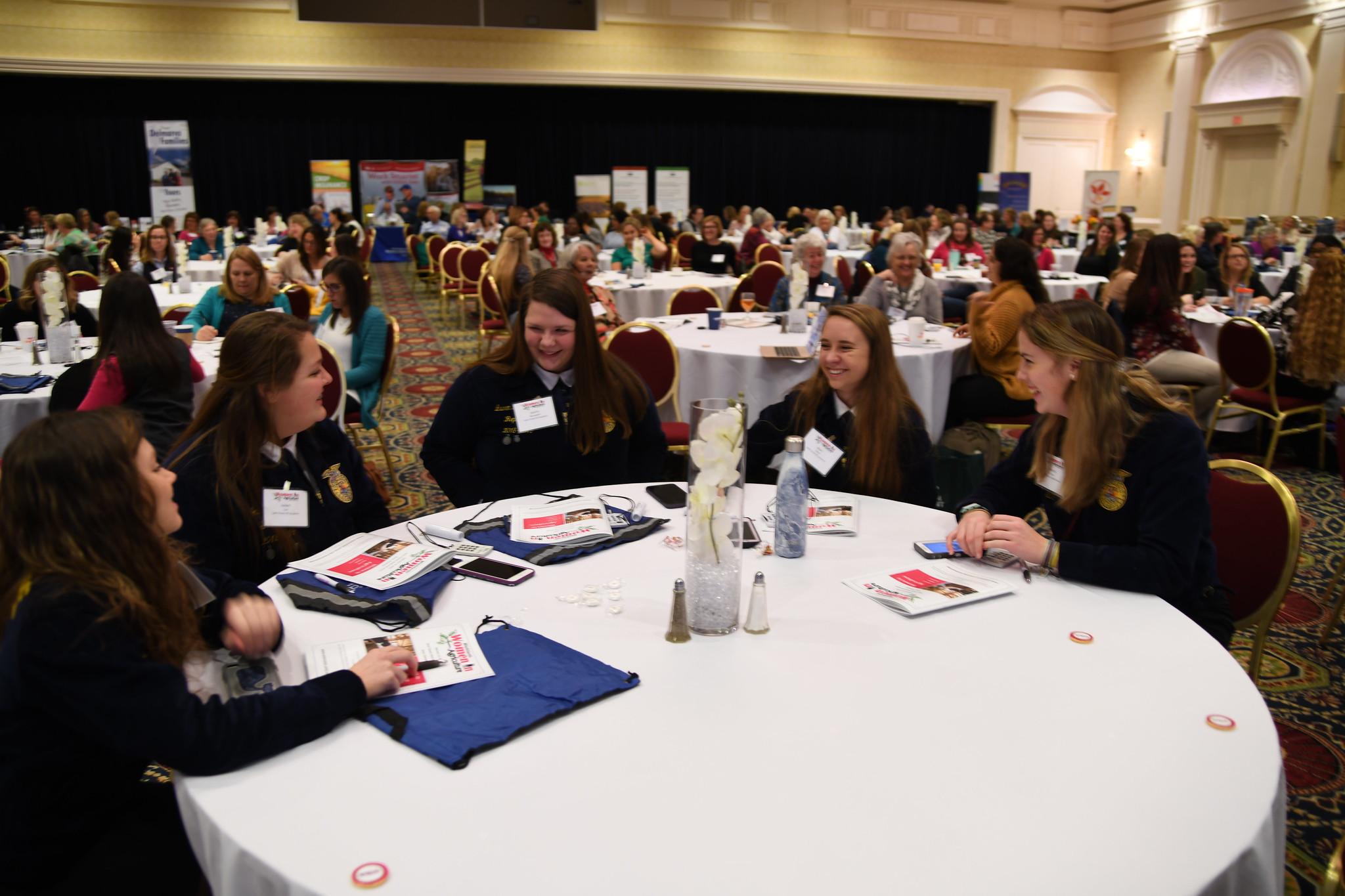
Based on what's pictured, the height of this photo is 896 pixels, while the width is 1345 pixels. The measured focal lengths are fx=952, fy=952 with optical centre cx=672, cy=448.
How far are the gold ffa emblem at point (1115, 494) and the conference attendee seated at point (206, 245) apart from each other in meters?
10.2

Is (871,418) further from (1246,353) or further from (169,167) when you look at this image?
(169,167)

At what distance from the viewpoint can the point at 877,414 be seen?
279cm

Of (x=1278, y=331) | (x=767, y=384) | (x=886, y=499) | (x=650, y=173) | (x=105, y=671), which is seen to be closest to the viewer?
(x=105, y=671)

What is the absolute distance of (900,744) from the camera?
1.42 meters

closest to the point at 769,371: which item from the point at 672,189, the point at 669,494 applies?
the point at 669,494

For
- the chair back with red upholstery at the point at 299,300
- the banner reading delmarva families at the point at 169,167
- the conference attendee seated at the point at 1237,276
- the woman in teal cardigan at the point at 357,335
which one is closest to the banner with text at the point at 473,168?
the banner reading delmarva families at the point at 169,167

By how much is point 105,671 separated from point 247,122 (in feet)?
60.7

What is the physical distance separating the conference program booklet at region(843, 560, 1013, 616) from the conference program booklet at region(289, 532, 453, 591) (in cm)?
90

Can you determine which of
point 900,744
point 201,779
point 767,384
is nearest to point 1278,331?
point 767,384

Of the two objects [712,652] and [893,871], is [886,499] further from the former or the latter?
[893,871]

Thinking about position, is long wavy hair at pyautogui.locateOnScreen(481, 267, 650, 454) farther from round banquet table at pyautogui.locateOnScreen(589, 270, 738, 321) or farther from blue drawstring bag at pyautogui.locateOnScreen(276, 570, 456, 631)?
round banquet table at pyautogui.locateOnScreen(589, 270, 738, 321)

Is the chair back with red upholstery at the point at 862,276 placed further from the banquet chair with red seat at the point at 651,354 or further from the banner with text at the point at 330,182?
the banner with text at the point at 330,182

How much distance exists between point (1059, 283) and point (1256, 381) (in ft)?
12.5

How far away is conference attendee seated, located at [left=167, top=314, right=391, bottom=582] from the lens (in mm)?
2154
